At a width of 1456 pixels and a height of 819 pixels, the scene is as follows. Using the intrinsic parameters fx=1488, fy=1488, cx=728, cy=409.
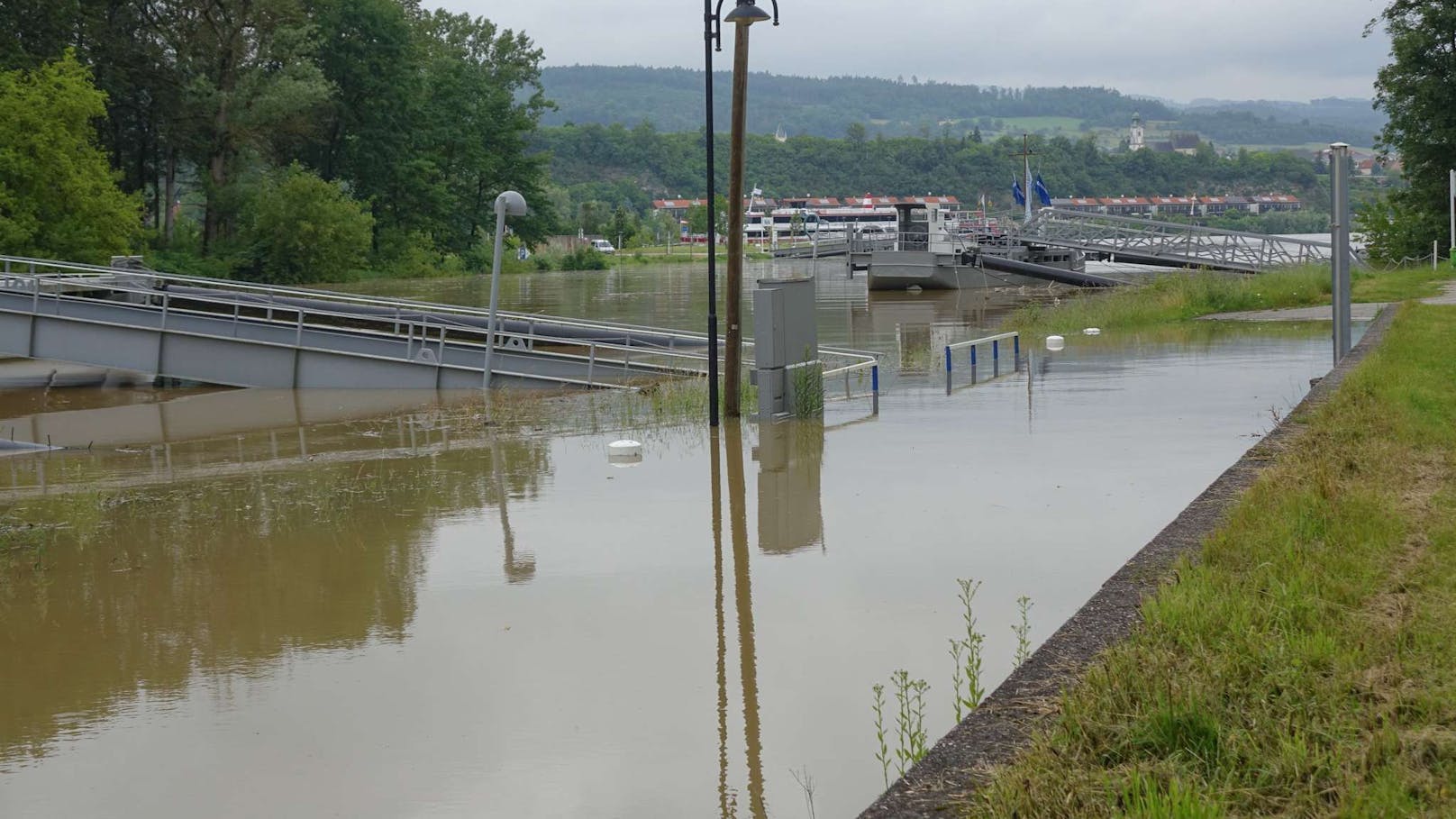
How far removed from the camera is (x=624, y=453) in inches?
610

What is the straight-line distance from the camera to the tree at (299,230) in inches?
2539

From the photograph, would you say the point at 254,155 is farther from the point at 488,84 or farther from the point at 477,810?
the point at 477,810

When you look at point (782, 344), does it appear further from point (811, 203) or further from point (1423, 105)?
point (811, 203)

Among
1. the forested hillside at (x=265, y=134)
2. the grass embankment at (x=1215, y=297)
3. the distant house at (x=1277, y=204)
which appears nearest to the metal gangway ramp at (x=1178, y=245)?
the grass embankment at (x=1215, y=297)

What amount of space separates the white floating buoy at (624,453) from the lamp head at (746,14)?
5029 millimetres

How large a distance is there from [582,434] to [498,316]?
7944mm

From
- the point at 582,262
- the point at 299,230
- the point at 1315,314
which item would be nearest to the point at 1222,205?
the point at 582,262

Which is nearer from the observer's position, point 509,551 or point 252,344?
point 509,551

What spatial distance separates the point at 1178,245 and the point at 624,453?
43425 millimetres

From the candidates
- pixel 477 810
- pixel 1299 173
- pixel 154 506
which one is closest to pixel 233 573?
pixel 154 506

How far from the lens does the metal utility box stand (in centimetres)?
1745

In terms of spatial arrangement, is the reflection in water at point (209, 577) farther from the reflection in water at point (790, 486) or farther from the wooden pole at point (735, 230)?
the wooden pole at point (735, 230)

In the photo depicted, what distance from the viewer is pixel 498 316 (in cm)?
2541

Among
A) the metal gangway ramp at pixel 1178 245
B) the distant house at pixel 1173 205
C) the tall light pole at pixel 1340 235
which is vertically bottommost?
the tall light pole at pixel 1340 235
